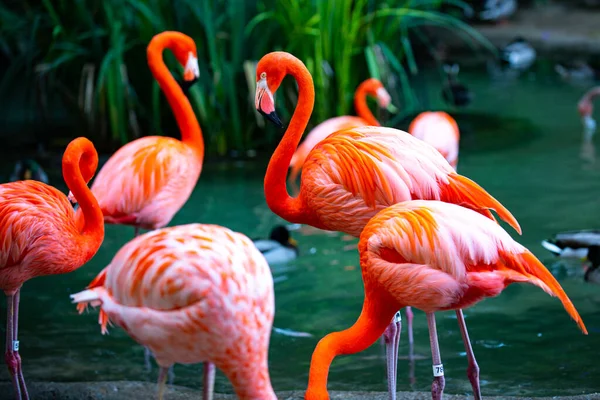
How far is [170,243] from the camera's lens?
2.89m

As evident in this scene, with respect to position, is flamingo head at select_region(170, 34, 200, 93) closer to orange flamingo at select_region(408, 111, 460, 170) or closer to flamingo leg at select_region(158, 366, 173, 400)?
orange flamingo at select_region(408, 111, 460, 170)

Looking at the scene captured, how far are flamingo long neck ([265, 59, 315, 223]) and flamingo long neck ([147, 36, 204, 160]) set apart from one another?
3.05 feet

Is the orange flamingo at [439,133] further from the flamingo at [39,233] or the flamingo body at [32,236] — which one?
the flamingo body at [32,236]

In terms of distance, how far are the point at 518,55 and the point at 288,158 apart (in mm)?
8946

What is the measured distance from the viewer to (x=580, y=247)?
5199mm

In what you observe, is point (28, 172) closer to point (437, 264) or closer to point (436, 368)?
point (436, 368)

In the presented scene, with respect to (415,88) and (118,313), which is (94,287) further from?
(415,88)

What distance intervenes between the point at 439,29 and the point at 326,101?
263 inches

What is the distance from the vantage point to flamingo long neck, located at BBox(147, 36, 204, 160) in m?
4.98

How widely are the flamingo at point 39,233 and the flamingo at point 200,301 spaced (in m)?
0.75

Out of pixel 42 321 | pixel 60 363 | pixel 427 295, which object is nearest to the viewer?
pixel 427 295

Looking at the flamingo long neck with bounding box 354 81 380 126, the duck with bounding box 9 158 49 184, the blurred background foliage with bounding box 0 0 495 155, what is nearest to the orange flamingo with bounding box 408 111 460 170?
the flamingo long neck with bounding box 354 81 380 126

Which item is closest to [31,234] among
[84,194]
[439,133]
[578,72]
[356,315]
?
[84,194]

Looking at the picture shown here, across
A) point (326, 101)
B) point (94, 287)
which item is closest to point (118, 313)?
point (94, 287)
